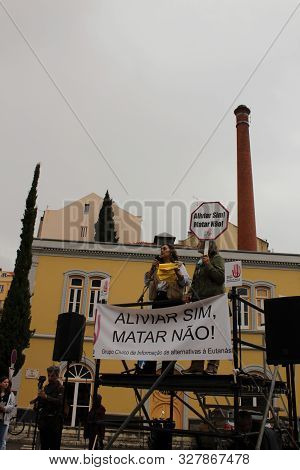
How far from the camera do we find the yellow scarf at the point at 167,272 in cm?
639

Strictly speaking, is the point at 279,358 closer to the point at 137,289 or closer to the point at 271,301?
the point at 271,301

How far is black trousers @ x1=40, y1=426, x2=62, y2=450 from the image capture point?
729 cm

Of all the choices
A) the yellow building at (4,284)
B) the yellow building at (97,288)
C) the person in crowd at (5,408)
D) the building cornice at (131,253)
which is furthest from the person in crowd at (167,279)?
the yellow building at (4,284)

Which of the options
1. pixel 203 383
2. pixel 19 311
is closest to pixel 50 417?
pixel 203 383

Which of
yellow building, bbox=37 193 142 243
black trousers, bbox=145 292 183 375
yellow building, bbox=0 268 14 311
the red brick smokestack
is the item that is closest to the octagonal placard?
black trousers, bbox=145 292 183 375

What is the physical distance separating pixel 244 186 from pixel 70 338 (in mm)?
21797

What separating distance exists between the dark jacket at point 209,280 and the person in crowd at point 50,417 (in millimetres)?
3184

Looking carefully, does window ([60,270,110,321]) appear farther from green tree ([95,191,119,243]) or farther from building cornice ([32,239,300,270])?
green tree ([95,191,119,243])

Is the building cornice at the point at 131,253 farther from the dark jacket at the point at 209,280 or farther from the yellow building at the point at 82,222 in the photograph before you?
the dark jacket at the point at 209,280

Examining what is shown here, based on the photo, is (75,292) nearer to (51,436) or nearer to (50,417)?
(50,417)

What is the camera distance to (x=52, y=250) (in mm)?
21141

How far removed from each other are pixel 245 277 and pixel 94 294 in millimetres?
7162

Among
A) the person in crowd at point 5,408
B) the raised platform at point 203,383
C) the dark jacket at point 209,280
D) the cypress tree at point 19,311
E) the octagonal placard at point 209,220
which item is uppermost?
the cypress tree at point 19,311
